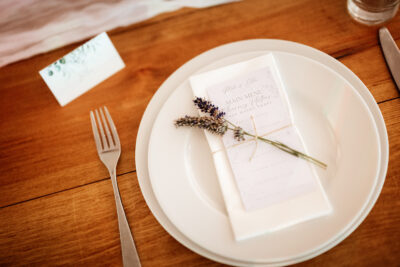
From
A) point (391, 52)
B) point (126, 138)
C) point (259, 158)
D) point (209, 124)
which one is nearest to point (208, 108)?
point (209, 124)

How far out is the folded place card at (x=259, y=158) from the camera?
0.65 meters

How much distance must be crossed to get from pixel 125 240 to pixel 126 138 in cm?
27

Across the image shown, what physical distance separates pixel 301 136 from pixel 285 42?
264 millimetres

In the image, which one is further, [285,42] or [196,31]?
[196,31]

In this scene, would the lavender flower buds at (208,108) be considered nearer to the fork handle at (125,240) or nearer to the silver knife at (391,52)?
the fork handle at (125,240)

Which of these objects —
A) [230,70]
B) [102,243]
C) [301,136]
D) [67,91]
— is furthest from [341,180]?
[67,91]

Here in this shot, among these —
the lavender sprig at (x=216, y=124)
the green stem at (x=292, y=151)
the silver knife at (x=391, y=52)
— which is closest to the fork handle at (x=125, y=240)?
the lavender sprig at (x=216, y=124)

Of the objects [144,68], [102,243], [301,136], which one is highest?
[144,68]

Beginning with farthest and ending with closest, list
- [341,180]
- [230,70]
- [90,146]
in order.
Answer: [90,146] → [230,70] → [341,180]

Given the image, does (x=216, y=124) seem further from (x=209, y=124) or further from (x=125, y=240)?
(x=125, y=240)

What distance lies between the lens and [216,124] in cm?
72

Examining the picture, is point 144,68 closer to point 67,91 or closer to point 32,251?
point 67,91

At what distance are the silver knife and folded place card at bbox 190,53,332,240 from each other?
307 millimetres

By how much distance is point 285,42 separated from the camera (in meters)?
0.82
